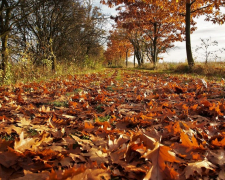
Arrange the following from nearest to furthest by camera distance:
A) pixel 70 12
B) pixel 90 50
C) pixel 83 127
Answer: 1. pixel 83 127
2. pixel 70 12
3. pixel 90 50

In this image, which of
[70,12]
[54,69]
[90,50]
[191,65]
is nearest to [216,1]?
[191,65]

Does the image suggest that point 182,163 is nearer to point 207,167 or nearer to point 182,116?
point 207,167

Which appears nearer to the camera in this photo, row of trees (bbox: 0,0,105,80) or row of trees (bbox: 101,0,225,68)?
row of trees (bbox: 0,0,105,80)

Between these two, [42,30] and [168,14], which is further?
[168,14]

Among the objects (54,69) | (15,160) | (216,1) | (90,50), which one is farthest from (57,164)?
(90,50)

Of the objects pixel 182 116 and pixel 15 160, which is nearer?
pixel 15 160

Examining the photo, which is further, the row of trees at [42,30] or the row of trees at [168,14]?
the row of trees at [168,14]

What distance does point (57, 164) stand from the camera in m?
1.20

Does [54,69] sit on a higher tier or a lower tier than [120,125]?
higher

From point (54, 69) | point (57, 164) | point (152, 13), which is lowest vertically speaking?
point (57, 164)

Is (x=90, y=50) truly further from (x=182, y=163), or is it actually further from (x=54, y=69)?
(x=182, y=163)

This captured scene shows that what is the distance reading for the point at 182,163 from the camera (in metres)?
1.18

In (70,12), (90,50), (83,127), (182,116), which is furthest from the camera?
(90,50)

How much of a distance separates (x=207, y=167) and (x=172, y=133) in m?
0.52
